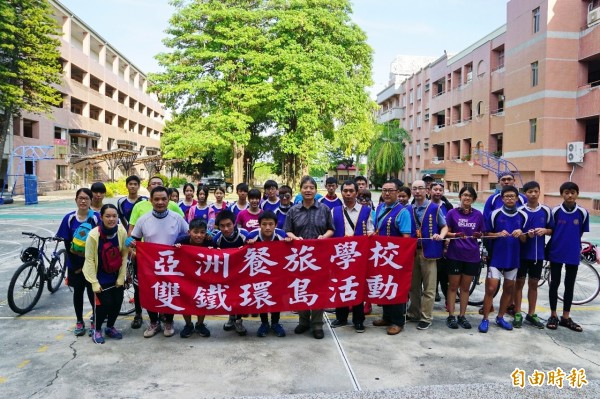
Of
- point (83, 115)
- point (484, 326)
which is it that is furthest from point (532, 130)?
point (83, 115)

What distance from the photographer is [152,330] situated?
5.07m

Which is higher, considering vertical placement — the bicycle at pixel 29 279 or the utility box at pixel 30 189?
the utility box at pixel 30 189

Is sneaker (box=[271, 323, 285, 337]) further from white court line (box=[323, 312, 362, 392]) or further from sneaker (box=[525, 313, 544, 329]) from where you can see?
sneaker (box=[525, 313, 544, 329])

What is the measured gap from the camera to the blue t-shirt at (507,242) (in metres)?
5.24

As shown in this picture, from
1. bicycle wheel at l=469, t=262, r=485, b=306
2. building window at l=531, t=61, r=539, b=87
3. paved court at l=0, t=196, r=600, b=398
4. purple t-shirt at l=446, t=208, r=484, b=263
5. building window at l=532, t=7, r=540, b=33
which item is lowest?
paved court at l=0, t=196, r=600, b=398

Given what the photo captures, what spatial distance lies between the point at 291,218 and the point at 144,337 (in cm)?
215

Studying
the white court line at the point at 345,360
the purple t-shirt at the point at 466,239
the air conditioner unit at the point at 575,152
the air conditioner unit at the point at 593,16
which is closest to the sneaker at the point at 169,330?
the white court line at the point at 345,360

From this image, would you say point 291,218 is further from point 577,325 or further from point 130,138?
point 130,138

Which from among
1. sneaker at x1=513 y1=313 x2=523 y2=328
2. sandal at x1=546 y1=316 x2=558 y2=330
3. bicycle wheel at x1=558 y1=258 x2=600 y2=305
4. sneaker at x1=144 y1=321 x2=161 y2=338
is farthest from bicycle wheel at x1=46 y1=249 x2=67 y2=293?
bicycle wheel at x1=558 y1=258 x2=600 y2=305

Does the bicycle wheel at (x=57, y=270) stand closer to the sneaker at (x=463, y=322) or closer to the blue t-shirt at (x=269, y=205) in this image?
the blue t-shirt at (x=269, y=205)

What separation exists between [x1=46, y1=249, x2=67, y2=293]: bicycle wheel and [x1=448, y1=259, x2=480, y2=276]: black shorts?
17.9 ft

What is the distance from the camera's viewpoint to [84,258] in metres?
5.00

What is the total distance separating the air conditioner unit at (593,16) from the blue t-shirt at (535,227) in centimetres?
2181

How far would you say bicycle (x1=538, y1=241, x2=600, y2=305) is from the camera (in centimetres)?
652
